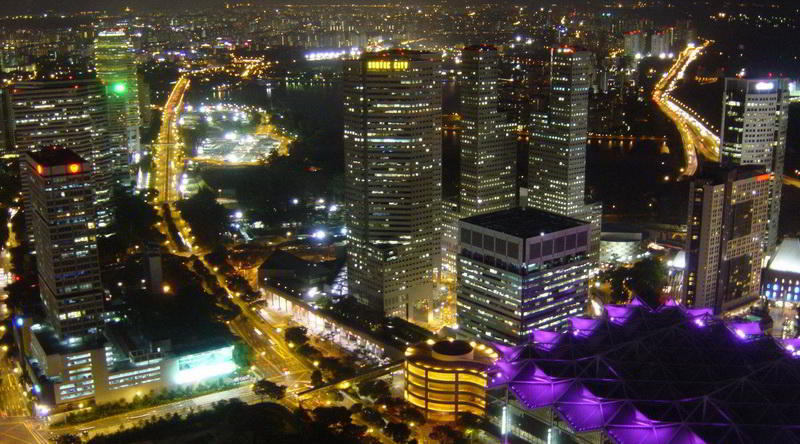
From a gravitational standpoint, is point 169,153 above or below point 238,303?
above

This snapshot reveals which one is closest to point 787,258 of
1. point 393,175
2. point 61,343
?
point 393,175

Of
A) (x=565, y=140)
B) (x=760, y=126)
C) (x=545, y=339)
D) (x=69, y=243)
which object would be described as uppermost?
(x=760, y=126)

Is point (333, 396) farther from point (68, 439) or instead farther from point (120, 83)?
point (120, 83)

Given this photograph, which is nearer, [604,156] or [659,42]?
[604,156]

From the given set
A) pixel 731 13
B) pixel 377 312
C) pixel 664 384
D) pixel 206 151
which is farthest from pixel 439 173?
pixel 731 13

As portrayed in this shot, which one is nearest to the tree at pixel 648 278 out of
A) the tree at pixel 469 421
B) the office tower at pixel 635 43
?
the tree at pixel 469 421

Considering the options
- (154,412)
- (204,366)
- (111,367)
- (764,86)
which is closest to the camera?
(154,412)

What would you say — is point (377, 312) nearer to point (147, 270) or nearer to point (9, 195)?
point (147, 270)
